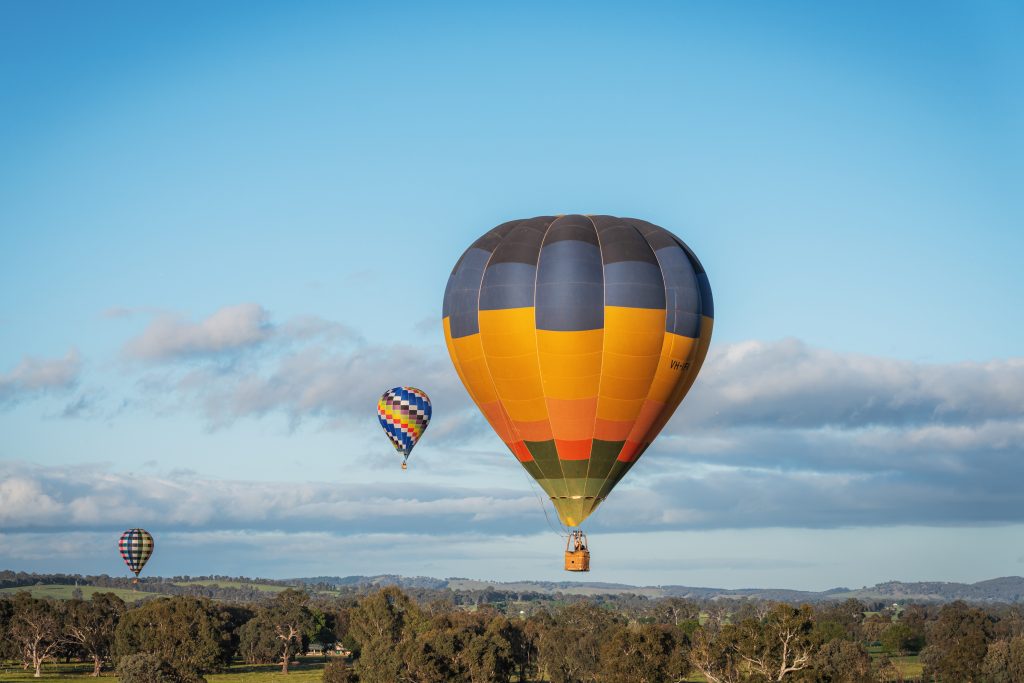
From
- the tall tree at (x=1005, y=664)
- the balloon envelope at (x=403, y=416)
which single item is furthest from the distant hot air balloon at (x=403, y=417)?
the tall tree at (x=1005, y=664)

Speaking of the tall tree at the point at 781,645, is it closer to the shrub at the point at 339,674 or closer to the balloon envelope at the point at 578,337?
the balloon envelope at the point at 578,337

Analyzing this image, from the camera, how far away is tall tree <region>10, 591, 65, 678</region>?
116000 millimetres

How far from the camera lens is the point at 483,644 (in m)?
90.1

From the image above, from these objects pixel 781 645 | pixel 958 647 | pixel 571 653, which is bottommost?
pixel 571 653

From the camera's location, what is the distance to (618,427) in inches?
1930

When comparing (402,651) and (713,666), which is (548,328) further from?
(402,651)

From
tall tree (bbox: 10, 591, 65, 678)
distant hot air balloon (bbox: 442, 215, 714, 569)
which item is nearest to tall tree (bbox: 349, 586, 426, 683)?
tall tree (bbox: 10, 591, 65, 678)

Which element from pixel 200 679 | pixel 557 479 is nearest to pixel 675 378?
pixel 557 479

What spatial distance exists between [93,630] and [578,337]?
90.3m

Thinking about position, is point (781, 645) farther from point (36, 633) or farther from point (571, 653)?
point (36, 633)

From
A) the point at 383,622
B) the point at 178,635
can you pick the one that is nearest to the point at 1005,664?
the point at 383,622

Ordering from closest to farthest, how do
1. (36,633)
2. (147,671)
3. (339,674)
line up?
(147,671) < (339,674) < (36,633)

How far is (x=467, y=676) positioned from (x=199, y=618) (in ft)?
130

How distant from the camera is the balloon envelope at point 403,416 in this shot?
76.2m
